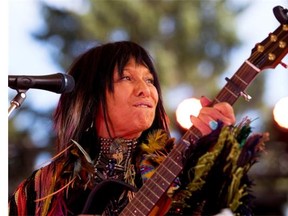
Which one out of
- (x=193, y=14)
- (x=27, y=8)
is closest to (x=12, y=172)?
(x=27, y=8)

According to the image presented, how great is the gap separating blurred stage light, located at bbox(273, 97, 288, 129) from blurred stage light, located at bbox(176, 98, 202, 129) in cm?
50

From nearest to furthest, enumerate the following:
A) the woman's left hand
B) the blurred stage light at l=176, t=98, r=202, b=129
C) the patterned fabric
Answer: the patterned fabric < the woman's left hand < the blurred stage light at l=176, t=98, r=202, b=129

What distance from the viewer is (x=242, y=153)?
1.58 m

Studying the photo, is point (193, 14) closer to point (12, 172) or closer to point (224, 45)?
point (224, 45)

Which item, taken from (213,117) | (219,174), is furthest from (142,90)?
(219,174)

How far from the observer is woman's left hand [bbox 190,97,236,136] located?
1.69m

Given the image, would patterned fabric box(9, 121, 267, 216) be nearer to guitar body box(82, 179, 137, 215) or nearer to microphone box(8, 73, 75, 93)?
guitar body box(82, 179, 137, 215)

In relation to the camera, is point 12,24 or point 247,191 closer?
point 247,191

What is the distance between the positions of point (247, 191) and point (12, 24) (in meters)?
1.63

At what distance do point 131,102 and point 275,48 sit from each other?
402 millimetres

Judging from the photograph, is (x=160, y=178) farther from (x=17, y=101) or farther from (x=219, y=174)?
(x=17, y=101)

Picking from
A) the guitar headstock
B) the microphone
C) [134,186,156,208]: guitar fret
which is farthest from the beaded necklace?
the guitar headstock

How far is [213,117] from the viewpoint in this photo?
5.62 ft

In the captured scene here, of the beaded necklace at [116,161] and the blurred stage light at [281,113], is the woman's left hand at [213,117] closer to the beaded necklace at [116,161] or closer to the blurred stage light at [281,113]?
the beaded necklace at [116,161]
